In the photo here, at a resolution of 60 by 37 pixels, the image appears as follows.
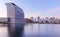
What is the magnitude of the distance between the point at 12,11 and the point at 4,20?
1666 cm

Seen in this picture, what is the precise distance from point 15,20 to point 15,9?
9.32 meters

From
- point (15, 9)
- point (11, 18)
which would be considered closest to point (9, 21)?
point (11, 18)

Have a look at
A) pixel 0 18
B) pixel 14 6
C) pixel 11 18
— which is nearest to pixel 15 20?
pixel 11 18

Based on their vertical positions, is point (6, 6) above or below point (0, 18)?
above

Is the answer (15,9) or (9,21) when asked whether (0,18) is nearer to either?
(9,21)

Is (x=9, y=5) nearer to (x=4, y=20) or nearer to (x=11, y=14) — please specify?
(x=11, y=14)

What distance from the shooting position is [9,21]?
105m

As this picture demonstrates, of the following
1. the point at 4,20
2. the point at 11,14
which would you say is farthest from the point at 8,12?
the point at 4,20

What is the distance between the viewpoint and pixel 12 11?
332ft

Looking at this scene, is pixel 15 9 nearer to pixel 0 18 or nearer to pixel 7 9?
pixel 7 9

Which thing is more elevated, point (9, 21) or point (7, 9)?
point (7, 9)

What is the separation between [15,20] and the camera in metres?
101

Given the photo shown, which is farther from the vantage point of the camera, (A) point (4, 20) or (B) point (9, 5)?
(A) point (4, 20)

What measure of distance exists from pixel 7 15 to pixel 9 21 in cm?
543
